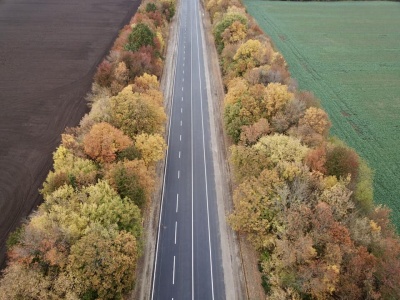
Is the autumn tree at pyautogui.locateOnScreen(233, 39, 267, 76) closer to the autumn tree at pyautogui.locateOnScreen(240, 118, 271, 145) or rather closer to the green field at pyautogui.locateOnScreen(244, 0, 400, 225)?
the green field at pyautogui.locateOnScreen(244, 0, 400, 225)

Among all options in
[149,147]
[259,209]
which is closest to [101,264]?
[259,209]

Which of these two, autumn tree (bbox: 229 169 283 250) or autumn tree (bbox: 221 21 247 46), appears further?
autumn tree (bbox: 221 21 247 46)

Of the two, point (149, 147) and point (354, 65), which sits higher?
point (354, 65)

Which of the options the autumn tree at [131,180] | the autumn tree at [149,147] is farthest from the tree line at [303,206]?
the autumn tree at [131,180]

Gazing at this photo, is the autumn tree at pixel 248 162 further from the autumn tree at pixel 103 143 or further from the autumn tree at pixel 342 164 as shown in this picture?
the autumn tree at pixel 103 143

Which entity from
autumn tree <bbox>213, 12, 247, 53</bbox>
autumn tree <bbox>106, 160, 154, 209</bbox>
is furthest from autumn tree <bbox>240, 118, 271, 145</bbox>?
autumn tree <bbox>213, 12, 247, 53</bbox>

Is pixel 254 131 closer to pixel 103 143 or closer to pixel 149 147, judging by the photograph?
pixel 149 147
